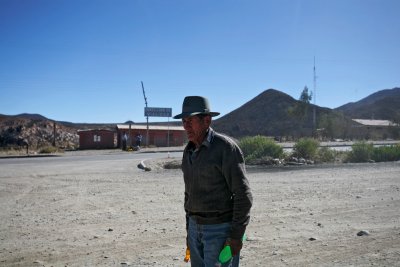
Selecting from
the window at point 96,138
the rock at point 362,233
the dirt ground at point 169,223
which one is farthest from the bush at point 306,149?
the window at point 96,138

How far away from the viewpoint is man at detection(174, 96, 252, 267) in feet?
10.1

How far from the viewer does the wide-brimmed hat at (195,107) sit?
3295 millimetres

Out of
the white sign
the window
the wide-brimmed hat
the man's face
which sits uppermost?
the white sign

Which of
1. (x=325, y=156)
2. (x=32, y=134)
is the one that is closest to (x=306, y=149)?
(x=325, y=156)

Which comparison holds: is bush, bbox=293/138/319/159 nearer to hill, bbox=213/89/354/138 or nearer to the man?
the man

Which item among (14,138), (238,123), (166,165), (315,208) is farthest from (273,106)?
(315,208)

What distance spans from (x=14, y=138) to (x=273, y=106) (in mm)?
67105

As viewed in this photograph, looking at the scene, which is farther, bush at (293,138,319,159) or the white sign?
the white sign

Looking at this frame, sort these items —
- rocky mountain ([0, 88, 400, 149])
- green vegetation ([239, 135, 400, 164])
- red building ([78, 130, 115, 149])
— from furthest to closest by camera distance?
rocky mountain ([0, 88, 400, 149]), red building ([78, 130, 115, 149]), green vegetation ([239, 135, 400, 164])

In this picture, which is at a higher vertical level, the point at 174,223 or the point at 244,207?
the point at 244,207

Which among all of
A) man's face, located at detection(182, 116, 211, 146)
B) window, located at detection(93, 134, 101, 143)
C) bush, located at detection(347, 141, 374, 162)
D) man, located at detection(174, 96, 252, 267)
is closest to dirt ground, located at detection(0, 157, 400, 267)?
man, located at detection(174, 96, 252, 267)

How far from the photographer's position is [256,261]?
546cm

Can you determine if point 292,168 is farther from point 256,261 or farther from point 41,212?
point 256,261

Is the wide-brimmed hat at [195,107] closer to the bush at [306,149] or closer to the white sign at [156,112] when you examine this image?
the bush at [306,149]
